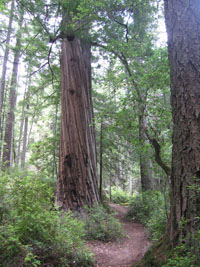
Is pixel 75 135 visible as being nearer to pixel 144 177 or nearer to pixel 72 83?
pixel 72 83

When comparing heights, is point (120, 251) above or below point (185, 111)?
below

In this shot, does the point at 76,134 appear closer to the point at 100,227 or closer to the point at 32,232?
the point at 100,227

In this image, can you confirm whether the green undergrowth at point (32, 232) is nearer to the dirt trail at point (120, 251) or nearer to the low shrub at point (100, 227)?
the dirt trail at point (120, 251)

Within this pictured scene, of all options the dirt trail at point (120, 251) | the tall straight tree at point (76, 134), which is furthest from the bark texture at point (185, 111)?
the tall straight tree at point (76, 134)

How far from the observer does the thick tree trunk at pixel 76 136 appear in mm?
6824

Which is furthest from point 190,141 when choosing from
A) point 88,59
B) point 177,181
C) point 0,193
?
point 88,59

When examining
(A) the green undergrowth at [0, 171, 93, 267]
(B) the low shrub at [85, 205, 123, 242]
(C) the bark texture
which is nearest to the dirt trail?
(B) the low shrub at [85, 205, 123, 242]

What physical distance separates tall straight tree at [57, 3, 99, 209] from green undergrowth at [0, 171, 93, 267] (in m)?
3.15

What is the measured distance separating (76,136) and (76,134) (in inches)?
3.0

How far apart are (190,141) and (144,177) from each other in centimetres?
869

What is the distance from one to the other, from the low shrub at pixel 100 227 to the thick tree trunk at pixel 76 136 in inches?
24.3

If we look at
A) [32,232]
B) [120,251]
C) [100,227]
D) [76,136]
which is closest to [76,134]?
[76,136]

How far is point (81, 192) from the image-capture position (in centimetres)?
683

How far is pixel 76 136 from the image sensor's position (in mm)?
7344
